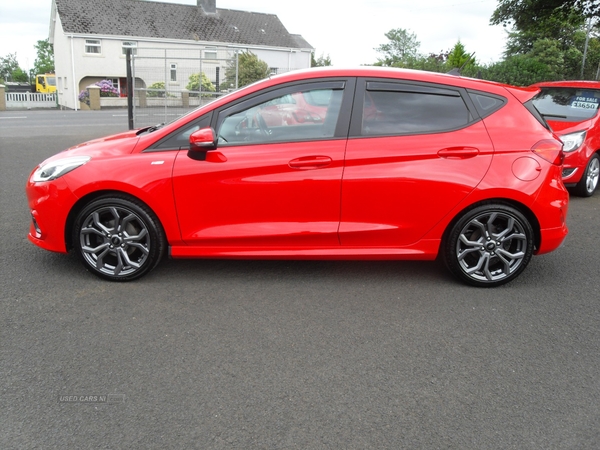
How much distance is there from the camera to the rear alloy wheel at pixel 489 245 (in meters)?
4.61

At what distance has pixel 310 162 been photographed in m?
4.46

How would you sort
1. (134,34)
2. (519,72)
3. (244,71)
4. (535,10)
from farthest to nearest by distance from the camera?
(134,34) → (519,72) → (535,10) → (244,71)

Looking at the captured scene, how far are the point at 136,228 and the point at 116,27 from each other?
43983 mm

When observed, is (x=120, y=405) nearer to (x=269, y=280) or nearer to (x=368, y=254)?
(x=269, y=280)

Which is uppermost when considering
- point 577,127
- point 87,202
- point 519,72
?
point 519,72

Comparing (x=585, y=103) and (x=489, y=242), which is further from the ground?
(x=585, y=103)

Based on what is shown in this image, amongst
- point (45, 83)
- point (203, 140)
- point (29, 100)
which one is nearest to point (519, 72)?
point (203, 140)

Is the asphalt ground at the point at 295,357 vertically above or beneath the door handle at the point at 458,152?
beneath

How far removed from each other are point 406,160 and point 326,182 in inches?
26.4

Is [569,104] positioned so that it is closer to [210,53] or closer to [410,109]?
[410,109]

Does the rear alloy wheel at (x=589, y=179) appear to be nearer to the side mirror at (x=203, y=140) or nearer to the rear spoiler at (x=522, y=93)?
the rear spoiler at (x=522, y=93)

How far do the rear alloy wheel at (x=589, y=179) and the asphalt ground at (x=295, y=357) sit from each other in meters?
3.67

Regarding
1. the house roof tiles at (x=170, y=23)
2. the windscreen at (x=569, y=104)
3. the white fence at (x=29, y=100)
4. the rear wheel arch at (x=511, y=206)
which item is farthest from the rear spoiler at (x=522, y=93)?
the house roof tiles at (x=170, y=23)

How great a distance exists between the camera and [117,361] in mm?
3404
